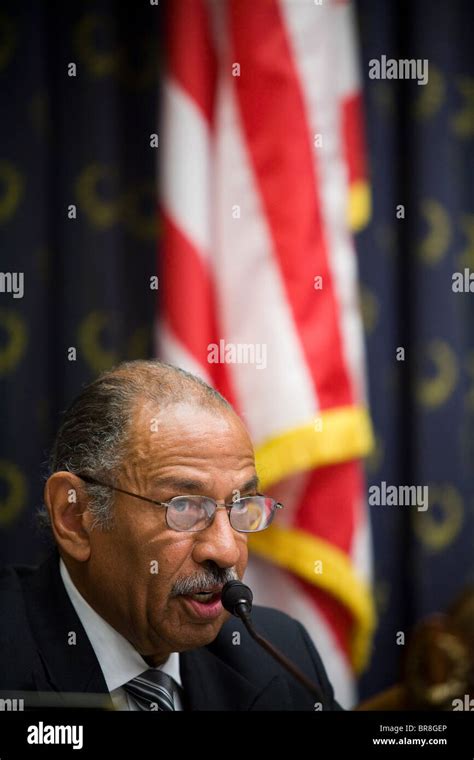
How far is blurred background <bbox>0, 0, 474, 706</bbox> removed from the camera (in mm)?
1464

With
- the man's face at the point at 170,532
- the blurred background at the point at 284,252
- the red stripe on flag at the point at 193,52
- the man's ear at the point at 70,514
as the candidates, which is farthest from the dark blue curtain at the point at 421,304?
the man's ear at the point at 70,514

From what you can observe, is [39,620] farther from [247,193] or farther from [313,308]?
[247,193]

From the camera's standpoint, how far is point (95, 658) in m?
1.11

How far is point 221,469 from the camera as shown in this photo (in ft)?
3.56

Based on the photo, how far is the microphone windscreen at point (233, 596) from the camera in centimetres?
103

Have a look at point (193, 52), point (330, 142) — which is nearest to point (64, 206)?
point (193, 52)

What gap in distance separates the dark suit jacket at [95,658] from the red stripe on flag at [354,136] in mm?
792

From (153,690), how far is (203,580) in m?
0.20

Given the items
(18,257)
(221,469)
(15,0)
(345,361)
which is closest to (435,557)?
(345,361)

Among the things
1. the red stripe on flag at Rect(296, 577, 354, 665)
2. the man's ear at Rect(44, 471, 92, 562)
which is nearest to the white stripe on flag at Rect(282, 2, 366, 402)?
the red stripe on flag at Rect(296, 577, 354, 665)

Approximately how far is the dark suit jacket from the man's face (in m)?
0.08

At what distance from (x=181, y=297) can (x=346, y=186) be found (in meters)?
0.36

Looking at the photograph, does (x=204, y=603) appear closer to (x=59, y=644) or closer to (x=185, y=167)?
(x=59, y=644)

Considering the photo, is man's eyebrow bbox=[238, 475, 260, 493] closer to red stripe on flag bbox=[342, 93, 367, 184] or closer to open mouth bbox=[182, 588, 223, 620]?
open mouth bbox=[182, 588, 223, 620]
